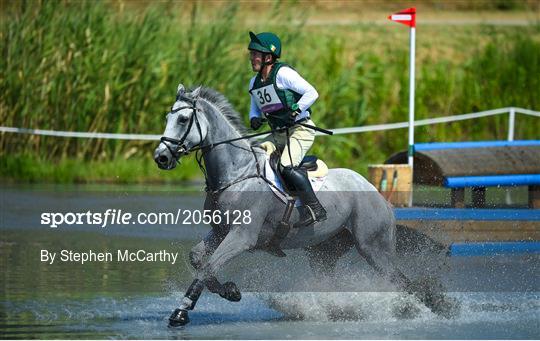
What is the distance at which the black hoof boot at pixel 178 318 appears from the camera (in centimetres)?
1080

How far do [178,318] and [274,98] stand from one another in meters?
2.07

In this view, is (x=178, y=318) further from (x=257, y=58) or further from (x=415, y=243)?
(x=415, y=243)

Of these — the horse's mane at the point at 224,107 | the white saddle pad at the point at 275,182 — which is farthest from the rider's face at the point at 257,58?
the white saddle pad at the point at 275,182

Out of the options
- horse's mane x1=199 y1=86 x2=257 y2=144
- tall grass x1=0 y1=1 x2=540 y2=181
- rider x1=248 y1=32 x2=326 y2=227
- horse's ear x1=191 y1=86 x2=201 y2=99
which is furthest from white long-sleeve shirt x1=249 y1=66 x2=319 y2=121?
tall grass x1=0 y1=1 x2=540 y2=181

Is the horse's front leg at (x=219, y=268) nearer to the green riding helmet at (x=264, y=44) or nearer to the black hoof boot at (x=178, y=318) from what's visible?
the black hoof boot at (x=178, y=318)

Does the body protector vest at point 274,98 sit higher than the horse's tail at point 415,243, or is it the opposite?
the body protector vest at point 274,98

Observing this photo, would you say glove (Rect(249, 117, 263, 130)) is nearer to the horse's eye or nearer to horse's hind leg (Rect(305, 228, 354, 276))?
the horse's eye

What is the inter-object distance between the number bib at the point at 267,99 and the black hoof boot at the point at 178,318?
1969mm

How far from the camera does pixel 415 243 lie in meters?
13.8

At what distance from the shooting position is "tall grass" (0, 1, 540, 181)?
72.2ft

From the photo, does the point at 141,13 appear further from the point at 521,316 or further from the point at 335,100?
the point at 521,316

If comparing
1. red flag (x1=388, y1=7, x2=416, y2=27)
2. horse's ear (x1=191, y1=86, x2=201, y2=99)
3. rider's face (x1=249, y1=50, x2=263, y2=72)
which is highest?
rider's face (x1=249, y1=50, x2=263, y2=72)

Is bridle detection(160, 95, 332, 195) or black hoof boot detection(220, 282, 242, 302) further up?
bridle detection(160, 95, 332, 195)

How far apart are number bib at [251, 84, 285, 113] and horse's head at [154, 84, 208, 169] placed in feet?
1.93
